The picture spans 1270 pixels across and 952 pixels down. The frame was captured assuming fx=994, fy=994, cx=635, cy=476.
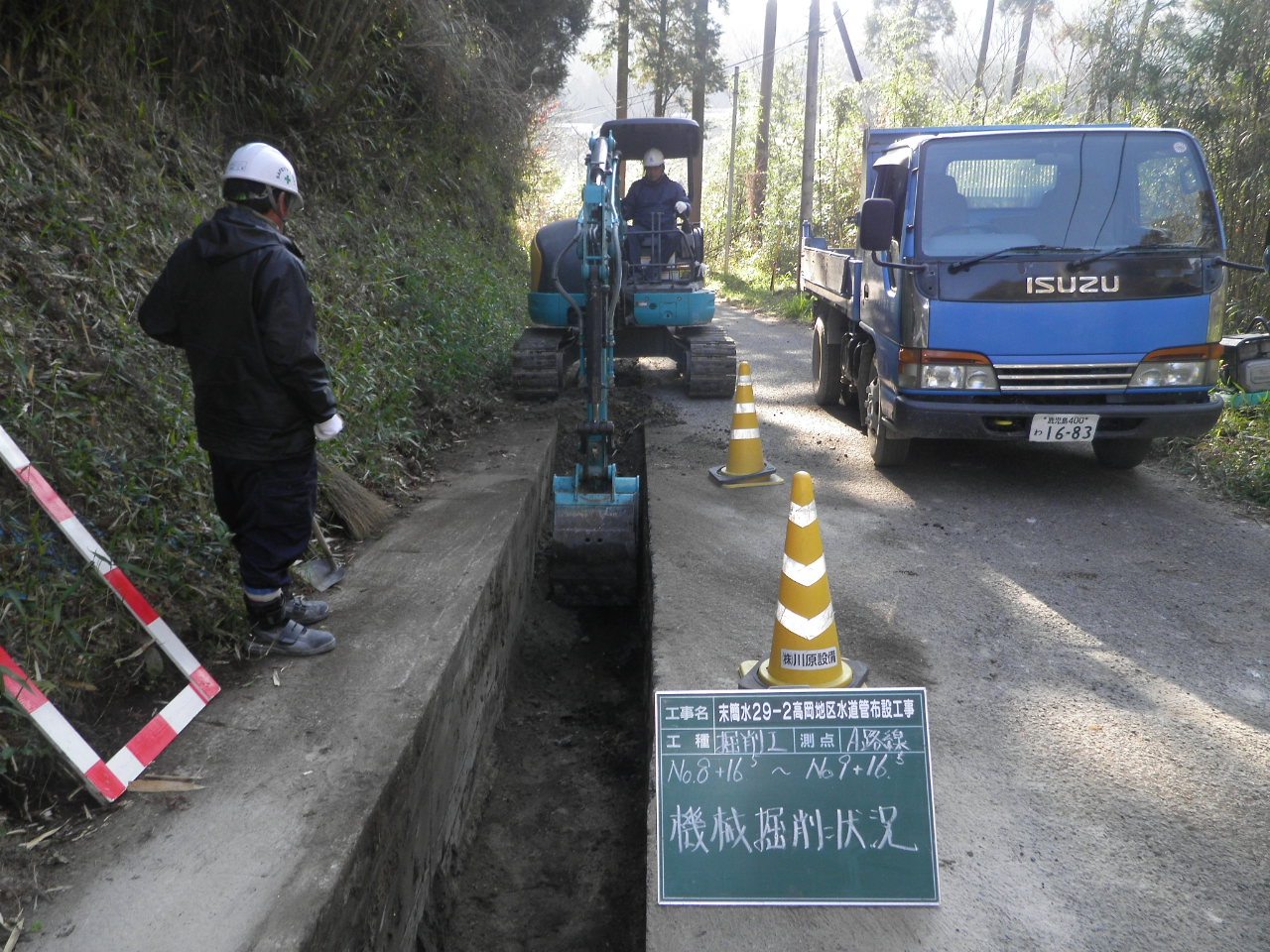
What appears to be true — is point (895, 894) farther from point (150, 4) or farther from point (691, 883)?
point (150, 4)

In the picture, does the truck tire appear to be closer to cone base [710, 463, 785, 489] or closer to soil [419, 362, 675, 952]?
cone base [710, 463, 785, 489]

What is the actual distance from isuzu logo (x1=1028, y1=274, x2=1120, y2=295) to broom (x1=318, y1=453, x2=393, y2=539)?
4.14m

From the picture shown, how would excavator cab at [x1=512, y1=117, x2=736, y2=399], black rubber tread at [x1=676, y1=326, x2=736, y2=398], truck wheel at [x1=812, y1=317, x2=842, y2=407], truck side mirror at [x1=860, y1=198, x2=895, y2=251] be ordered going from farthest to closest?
black rubber tread at [x1=676, y1=326, x2=736, y2=398] < truck wheel at [x1=812, y1=317, x2=842, y2=407] < excavator cab at [x1=512, y1=117, x2=736, y2=399] < truck side mirror at [x1=860, y1=198, x2=895, y2=251]

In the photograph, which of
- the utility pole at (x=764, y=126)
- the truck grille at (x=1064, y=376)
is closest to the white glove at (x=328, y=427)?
the truck grille at (x=1064, y=376)

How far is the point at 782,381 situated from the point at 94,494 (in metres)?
8.26

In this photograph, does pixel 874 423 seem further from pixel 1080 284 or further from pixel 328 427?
pixel 328 427

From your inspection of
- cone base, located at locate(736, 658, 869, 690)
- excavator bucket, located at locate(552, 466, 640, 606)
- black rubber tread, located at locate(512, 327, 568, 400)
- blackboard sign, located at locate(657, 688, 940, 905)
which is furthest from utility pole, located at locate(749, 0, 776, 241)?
blackboard sign, located at locate(657, 688, 940, 905)

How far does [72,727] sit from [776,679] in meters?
2.31

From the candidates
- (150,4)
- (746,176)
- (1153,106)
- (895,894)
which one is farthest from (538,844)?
(746,176)

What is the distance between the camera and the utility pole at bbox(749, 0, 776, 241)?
2616 cm

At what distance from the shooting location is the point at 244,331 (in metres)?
3.44

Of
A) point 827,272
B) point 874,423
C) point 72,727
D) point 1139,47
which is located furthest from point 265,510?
point 1139,47

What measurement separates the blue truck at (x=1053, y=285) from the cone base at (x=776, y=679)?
9.52 feet

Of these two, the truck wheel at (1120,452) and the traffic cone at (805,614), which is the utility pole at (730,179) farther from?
the traffic cone at (805,614)
